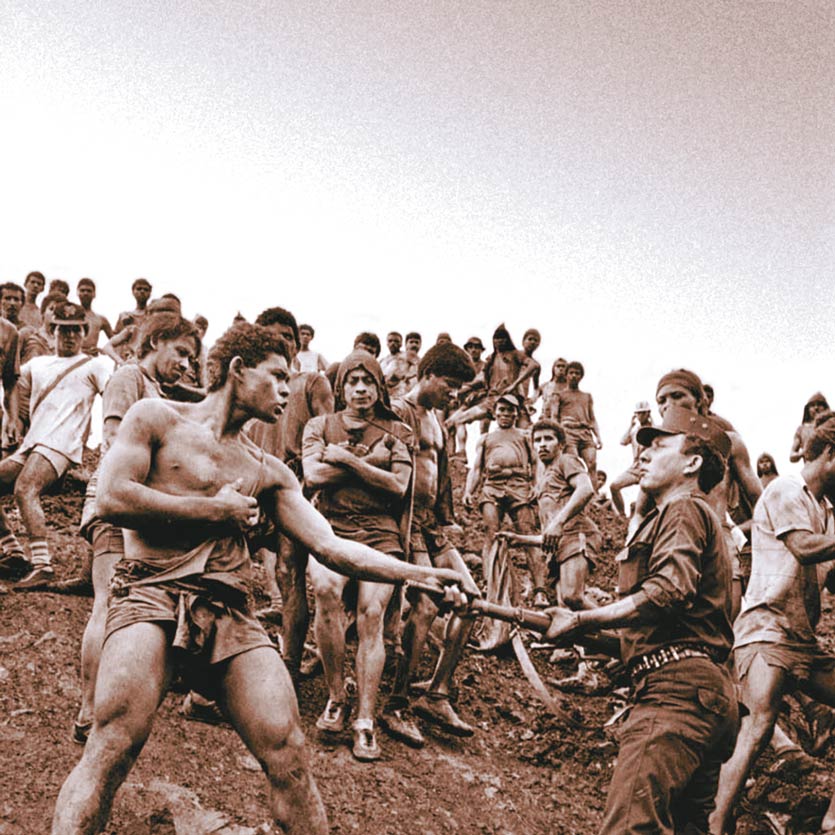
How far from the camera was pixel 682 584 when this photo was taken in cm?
452

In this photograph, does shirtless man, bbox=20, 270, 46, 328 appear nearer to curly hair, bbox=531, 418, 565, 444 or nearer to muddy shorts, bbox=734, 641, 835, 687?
curly hair, bbox=531, 418, 565, 444

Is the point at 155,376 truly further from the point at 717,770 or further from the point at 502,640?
the point at 502,640

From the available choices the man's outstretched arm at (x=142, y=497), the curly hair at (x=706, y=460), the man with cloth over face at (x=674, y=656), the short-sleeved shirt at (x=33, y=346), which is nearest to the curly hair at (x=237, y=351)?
the man's outstretched arm at (x=142, y=497)

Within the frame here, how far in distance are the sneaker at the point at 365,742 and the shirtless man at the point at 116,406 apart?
1738mm

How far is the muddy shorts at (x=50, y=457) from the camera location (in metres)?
8.05

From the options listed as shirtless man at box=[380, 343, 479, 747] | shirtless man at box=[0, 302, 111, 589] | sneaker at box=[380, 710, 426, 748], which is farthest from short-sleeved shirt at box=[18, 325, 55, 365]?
sneaker at box=[380, 710, 426, 748]

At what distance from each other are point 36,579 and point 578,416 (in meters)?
10.3

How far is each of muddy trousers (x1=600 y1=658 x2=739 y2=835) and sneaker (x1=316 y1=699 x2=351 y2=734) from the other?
2.69 meters

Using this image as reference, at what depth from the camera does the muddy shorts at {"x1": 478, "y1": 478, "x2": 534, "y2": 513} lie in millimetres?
10711

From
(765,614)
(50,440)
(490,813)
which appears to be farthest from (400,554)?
(50,440)

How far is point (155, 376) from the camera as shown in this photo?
590cm

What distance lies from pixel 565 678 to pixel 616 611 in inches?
211

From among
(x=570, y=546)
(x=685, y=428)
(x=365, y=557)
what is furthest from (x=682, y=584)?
(x=570, y=546)

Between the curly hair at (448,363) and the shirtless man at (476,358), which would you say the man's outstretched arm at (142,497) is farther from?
the shirtless man at (476,358)
